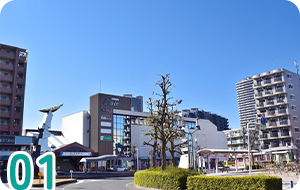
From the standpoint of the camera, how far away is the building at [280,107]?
6638cm

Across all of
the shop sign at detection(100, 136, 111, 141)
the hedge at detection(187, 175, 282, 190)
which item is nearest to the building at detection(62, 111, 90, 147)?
the shop sign at detection(100, 136, 111, 141)

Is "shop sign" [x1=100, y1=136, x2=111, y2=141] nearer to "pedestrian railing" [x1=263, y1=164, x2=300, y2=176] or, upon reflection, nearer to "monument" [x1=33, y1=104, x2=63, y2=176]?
"monument" [x1=33, y1=104, x2=63, y2=176]

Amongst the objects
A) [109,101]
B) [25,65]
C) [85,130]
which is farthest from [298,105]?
[25,65]

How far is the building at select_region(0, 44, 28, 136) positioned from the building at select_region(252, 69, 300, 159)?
5809 cm

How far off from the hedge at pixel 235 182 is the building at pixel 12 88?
51054 mm

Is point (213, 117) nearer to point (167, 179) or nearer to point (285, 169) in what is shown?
point (285, 169)

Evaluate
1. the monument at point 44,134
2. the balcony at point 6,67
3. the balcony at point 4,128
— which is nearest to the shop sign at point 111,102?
the balcony at point 6,67

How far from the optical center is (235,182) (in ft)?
52.8

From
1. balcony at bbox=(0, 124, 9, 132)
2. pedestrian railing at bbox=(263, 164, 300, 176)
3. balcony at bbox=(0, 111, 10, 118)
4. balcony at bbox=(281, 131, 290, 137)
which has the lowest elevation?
pedestrian railing at bbox=(263, 164, 300, 176)

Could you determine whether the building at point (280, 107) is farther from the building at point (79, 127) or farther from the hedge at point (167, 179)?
the hedge at point (167, 179)

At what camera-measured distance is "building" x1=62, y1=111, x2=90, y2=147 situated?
75.1m

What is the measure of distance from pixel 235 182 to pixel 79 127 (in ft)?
215

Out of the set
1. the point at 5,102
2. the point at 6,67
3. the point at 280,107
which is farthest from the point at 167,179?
the point at 280,107

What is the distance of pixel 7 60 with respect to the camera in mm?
62812
